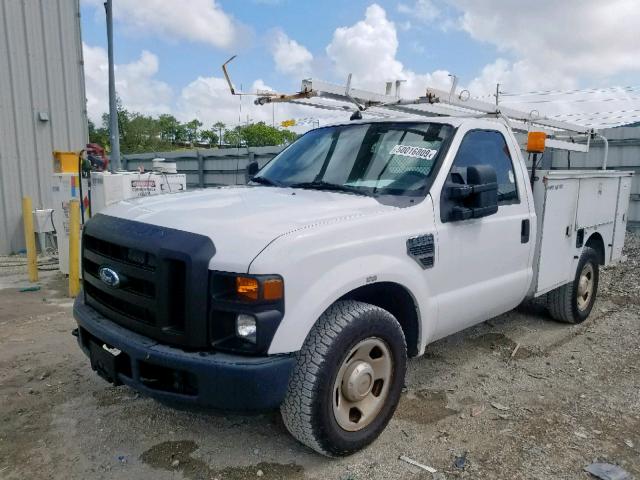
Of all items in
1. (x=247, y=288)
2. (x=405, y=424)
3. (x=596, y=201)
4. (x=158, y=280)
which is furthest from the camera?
(x=596, y=201)

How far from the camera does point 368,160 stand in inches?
141

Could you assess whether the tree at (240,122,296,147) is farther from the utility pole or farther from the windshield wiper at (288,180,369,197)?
the windshield wiper at (288,180,369,197)

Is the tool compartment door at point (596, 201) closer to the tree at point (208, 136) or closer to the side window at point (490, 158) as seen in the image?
the side window at point (490, 158)

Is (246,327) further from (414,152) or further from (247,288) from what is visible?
(414,152)

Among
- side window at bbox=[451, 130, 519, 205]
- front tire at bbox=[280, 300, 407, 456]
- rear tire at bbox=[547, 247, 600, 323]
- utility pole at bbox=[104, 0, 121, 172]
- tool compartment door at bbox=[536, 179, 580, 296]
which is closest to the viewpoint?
front tire at bbox=[280, 300, 407, 456]

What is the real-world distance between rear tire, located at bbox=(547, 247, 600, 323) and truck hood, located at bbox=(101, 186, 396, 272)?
303cm

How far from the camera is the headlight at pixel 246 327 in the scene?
7.86 feet

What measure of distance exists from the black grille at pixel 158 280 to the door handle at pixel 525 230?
104 inches

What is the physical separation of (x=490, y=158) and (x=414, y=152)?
30.4 inches

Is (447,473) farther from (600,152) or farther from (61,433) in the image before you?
(600,152)

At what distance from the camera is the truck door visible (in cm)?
335

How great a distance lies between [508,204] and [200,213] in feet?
7.89

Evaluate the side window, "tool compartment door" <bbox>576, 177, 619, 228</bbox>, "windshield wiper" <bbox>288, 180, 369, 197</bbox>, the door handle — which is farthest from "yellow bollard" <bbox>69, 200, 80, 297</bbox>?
"tool compartment door" <bbox>576, 177, 619, 228</bbox>

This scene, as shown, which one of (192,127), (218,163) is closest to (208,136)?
(192,127)
